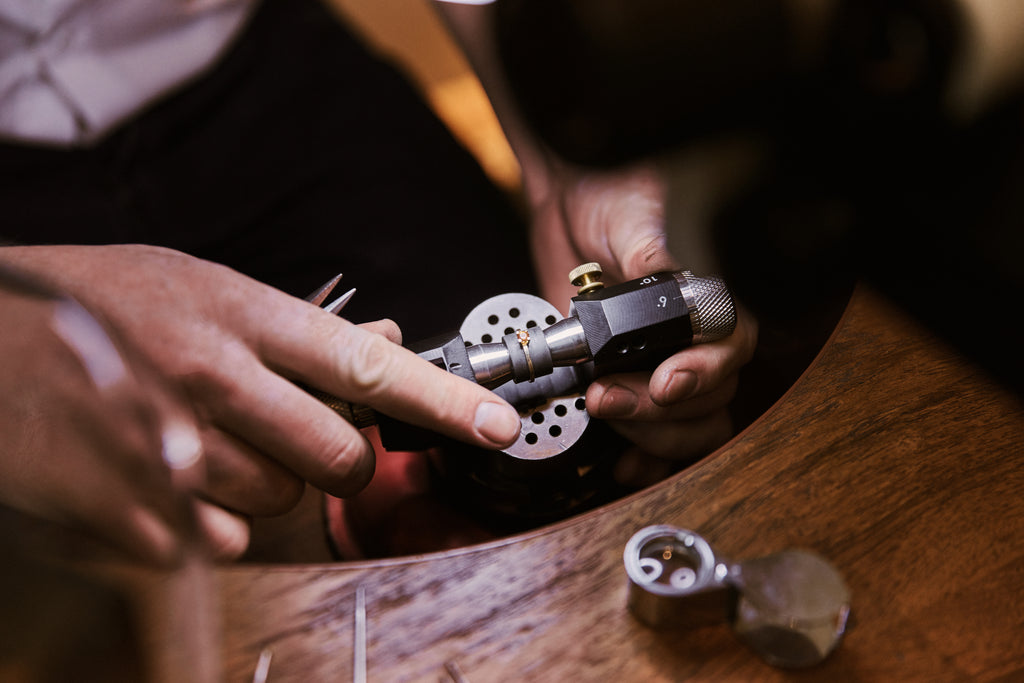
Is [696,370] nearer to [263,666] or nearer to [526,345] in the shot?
[526,345]

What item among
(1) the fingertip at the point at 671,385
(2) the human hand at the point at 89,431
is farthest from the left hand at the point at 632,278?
(2) the human hand at the point at 89,431

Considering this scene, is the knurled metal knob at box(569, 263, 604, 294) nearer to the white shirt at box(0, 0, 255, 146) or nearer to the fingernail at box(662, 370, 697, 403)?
the fingernail at box(662, 370, 697, 403)

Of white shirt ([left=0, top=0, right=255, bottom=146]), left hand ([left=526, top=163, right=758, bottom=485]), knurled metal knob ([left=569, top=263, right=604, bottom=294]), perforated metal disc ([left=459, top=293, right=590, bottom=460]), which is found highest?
white shirt ([left=0, top=0, right=255, bottom=146])

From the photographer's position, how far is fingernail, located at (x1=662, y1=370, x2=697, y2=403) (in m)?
0.39

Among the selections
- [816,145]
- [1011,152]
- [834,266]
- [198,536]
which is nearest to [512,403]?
[198,536]

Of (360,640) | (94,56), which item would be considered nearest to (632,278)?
(360,640)

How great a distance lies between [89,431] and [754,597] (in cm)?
25

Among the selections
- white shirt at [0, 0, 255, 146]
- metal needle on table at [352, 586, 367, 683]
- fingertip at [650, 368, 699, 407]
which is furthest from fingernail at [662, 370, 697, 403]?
white shirt at [0, 0, 255, 146]

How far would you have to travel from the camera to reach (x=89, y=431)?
0.16 meters

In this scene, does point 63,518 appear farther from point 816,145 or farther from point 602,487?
point 816,145

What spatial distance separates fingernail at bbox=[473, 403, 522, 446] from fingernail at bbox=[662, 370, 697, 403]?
10 cm

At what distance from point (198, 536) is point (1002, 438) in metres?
0.40

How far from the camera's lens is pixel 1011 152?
0.67 metres

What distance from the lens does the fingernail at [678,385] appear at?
39 cm
